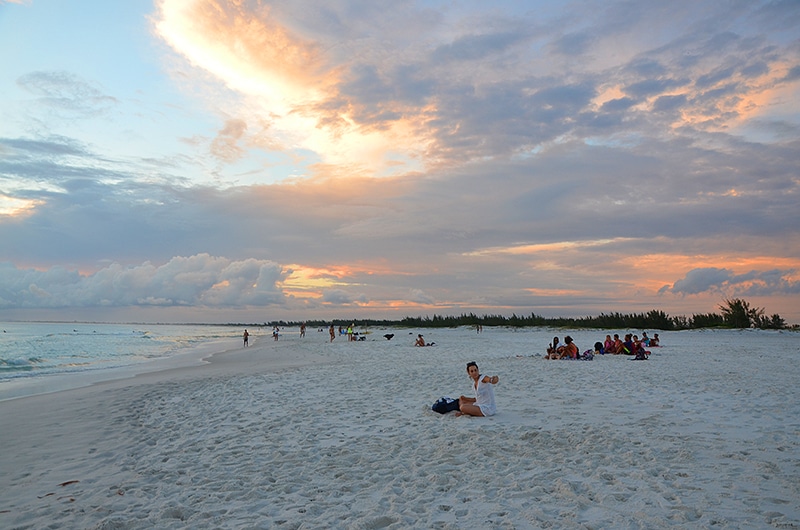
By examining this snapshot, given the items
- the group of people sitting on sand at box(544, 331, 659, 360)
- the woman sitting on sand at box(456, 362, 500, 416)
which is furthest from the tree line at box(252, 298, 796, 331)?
the woman sitting on sand at box(456, 362, 500, 416)

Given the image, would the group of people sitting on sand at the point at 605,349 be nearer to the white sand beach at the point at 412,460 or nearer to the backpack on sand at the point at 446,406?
the white sand beach at the point at 412,460

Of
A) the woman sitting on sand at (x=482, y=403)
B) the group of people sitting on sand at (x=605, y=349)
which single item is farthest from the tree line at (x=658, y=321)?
the woman sitting on sand at (x=482, y=403)

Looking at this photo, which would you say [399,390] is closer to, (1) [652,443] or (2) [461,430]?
(2) [461,430]

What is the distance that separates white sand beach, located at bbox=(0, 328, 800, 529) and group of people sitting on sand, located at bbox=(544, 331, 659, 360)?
6.74 meters

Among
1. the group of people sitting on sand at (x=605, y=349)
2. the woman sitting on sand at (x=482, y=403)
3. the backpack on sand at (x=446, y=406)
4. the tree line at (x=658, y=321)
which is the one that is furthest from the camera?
the tree line at (x=658, y=321)

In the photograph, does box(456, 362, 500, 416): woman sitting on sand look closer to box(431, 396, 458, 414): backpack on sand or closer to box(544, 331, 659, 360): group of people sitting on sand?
box(431, 396, 458, 414): backpack on sand

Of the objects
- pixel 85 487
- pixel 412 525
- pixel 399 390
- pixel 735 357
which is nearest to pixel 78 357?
pixel 399 390

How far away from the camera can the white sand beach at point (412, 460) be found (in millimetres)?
4715

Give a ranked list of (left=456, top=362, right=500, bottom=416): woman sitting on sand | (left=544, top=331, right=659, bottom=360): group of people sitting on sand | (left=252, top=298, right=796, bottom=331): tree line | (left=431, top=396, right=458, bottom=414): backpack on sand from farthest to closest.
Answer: (left=252, top=298, right=796, bottom=331): tree line, (left=544, top=331, right=659, bottom=360): group of people sitting on sand, (left=431, top=396, right=458, bottom=414): backpack on sand, (left=456, top=362, right=500, bottom=416): woman sitting on sand

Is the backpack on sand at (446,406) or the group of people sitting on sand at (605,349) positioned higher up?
the group of people sitting on sand at (605,349)

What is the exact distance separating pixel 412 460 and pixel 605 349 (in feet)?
60.3

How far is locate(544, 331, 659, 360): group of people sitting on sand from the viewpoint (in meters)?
18.8

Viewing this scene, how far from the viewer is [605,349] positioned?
2220cm

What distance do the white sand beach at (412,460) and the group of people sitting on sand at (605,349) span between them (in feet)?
22.1
